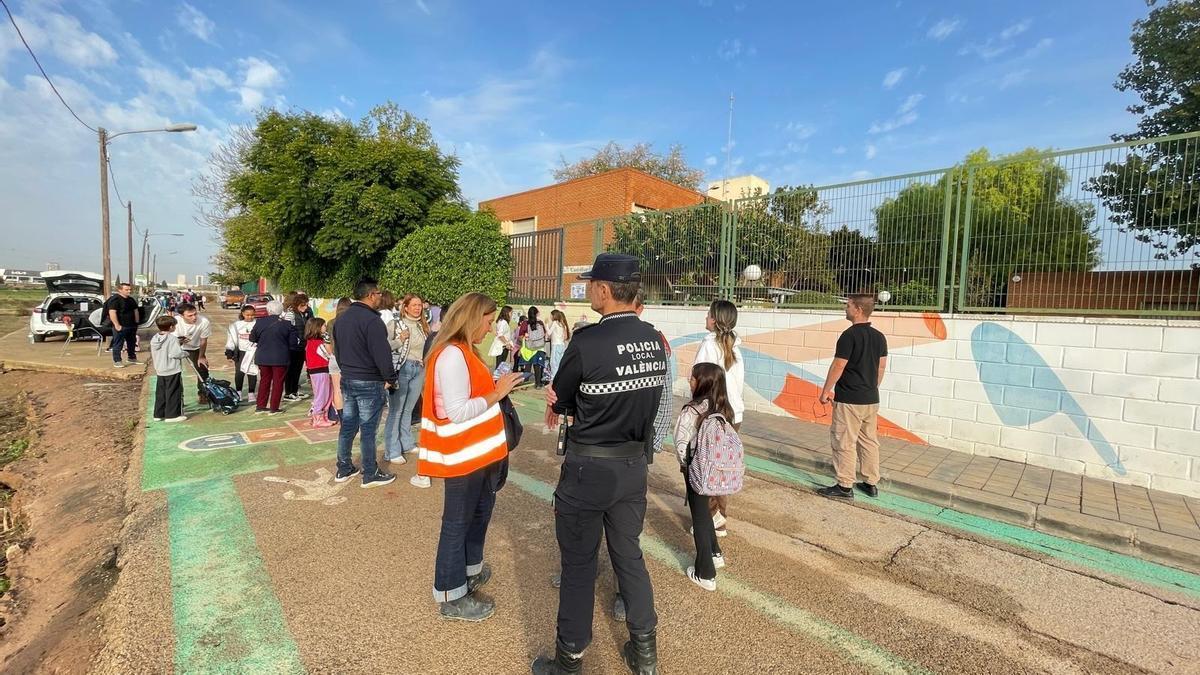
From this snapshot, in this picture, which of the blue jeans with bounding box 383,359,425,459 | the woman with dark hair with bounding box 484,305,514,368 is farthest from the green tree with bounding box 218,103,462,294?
the blue jeans with bounding box 383,359,425,459

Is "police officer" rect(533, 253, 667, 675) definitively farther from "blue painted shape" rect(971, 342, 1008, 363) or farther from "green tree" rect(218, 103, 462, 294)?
"green tree" rect(218, 103, 462, 294)

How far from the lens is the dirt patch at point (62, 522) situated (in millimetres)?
3105

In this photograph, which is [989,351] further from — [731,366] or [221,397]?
[221,397]

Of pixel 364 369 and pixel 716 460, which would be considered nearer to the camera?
pixel 716 460

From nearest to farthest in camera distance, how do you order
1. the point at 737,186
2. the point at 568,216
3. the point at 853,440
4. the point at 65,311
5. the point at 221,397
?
1. the point at 853,440
2. the point at 221,397
3. the point at 65,311
4. the point at 568,216
5. the point at 737,186

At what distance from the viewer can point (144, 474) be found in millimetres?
5289

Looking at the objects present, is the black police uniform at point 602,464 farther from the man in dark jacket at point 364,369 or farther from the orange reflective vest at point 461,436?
the man in dark jacket at point 364,369

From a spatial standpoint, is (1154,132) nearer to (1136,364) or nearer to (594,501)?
(1136,364)

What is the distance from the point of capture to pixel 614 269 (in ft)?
8.52

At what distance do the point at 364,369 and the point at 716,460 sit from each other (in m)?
3.21

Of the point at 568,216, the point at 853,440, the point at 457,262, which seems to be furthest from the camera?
the point at 568,216

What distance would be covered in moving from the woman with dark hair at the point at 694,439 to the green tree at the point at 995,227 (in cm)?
512

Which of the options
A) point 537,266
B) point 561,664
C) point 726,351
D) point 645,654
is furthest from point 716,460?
point 537,266

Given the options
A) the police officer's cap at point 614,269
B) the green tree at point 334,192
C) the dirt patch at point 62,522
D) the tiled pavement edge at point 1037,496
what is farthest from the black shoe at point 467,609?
the green tree at point 334,192
